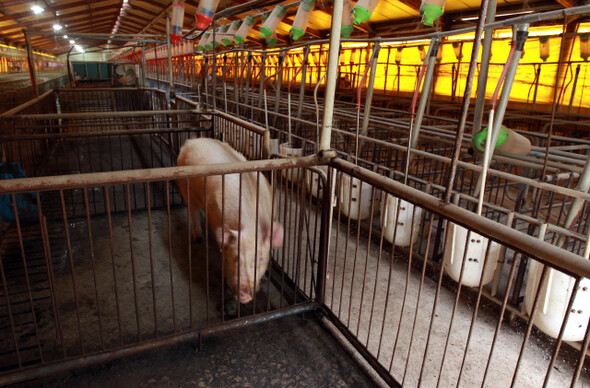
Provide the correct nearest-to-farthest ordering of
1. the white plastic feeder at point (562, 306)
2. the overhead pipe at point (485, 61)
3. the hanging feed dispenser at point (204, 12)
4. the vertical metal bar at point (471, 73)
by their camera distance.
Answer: the vertical metal bar at point (471, 73), the white plastic feeder at point (562, 306), the overhead pipe at point (485, 61), the hanging feed dispenser at point (204, 12)

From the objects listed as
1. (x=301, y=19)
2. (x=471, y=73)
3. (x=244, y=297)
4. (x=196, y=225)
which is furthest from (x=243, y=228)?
(x=301, y=19)

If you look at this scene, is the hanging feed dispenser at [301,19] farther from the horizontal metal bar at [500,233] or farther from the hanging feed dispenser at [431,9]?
the horizontal metal bar at [500,233]

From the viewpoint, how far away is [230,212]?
3.38 metres

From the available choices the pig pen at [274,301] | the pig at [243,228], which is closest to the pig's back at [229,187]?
the pig at [243,228]

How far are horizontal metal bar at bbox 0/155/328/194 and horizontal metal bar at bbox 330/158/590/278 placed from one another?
0.73 meters

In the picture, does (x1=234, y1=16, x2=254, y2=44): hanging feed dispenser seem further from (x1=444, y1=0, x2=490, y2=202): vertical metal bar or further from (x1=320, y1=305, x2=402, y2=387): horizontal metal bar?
(x1=444, y1=0, x2=490, y2=202): vertical metal bar

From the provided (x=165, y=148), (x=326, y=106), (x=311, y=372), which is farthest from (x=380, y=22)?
(x=311, y=372)

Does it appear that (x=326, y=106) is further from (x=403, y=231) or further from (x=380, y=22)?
(x=380, y=22)

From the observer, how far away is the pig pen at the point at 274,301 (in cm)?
224

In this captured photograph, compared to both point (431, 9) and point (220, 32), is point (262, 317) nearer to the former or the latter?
point (431, 9)

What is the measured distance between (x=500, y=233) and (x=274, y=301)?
230cm

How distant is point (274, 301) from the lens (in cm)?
353

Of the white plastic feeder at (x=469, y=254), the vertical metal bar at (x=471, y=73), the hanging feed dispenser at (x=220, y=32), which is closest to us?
the vertical metal bar at (x=471, y=73)

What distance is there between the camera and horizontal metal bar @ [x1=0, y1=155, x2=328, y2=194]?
81.7 inches
